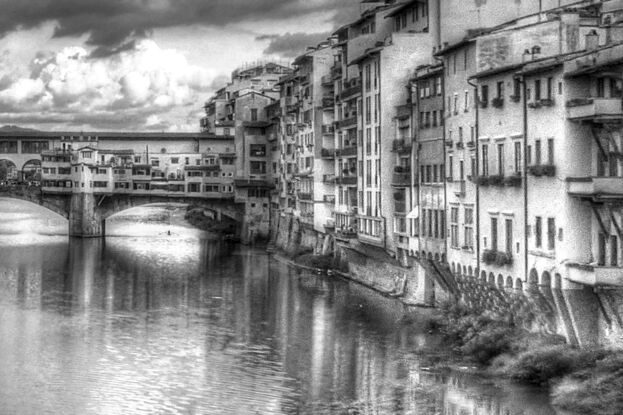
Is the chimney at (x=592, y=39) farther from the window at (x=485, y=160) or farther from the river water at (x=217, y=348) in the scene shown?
the river water at (x=217, y=348)

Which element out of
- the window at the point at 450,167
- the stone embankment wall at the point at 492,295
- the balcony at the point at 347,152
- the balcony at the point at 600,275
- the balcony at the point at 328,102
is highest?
the balcony at the point at 328,102

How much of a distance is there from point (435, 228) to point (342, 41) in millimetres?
23135

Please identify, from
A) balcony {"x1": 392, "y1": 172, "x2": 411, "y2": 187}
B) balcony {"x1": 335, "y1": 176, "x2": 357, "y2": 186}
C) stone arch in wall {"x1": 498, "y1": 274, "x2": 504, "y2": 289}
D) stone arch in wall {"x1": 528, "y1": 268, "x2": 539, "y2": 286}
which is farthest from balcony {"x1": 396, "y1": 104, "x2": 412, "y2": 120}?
stone arch in wall {"x1": 528, "y1": 268, "x2": 539, "y2": 286}

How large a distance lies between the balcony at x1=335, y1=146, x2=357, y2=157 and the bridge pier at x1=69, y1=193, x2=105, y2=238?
38726 mm

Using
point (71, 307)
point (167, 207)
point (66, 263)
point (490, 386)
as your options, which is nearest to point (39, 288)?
point (71, 307)

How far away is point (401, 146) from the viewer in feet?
166

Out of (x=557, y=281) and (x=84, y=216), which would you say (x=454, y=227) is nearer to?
(x=557, y=281)

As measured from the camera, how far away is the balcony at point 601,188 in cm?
3009

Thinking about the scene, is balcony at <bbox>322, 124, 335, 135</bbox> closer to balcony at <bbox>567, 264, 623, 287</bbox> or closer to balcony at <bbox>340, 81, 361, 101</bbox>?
balcony at <bbox>340, 81, 361, 101</bbox>

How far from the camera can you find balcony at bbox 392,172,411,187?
49.8 m

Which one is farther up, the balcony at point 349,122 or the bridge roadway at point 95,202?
the balcony at point 349,122

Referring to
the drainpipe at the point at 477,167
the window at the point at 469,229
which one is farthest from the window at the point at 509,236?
the window at the point at 469,229

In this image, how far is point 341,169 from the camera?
61.2 metres

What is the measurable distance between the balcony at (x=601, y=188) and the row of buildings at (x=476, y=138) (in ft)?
0.18
